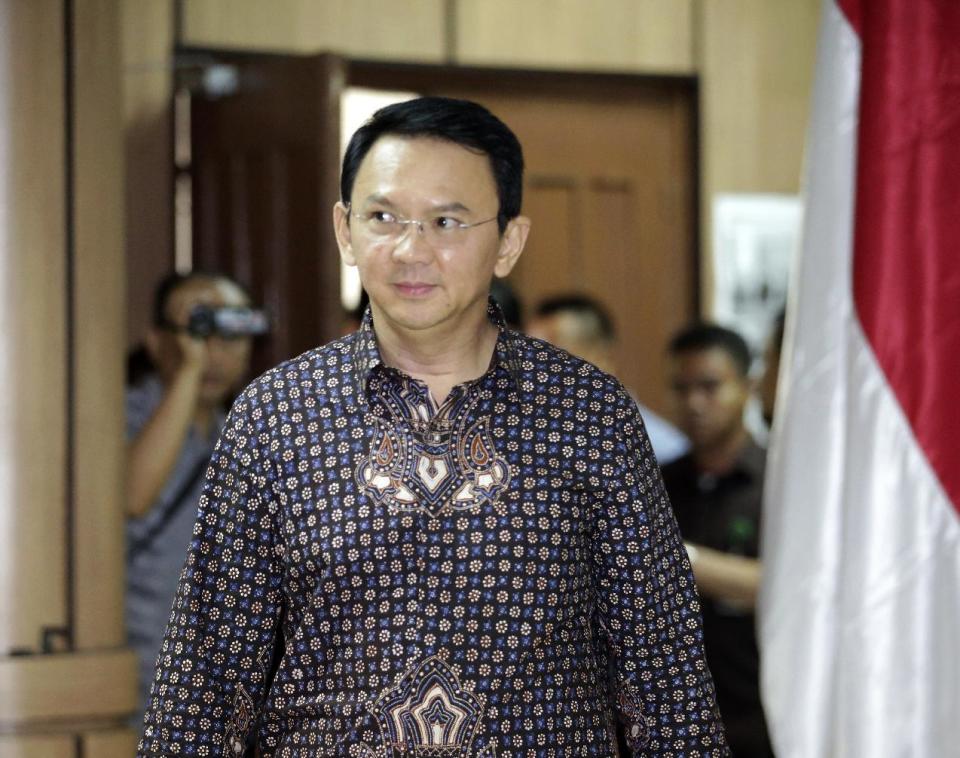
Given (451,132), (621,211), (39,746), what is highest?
(621,211)

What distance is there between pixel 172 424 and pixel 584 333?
52.2 inches

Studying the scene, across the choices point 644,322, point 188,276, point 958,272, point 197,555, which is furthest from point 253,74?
point 197,555

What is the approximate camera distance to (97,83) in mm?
2852

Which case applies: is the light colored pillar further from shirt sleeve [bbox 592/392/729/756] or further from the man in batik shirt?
shirt sleeve [bbox 592/392/729/756]

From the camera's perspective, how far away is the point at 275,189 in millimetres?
4613

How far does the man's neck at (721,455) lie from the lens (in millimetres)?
3748

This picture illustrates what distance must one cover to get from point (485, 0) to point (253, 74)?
1176 mm

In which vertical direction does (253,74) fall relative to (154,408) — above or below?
above

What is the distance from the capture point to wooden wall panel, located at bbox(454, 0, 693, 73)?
553 cm

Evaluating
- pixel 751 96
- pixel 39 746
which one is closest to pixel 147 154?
pixel 751 96

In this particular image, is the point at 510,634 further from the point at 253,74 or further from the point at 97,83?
the point at 253,74

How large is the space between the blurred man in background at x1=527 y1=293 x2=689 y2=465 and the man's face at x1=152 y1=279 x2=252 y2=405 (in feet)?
2.99

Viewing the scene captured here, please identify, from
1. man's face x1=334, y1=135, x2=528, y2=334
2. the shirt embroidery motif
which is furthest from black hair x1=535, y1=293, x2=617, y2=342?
the shirt embroidery motif

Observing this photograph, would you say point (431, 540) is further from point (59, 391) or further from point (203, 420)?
point (203, 420)
